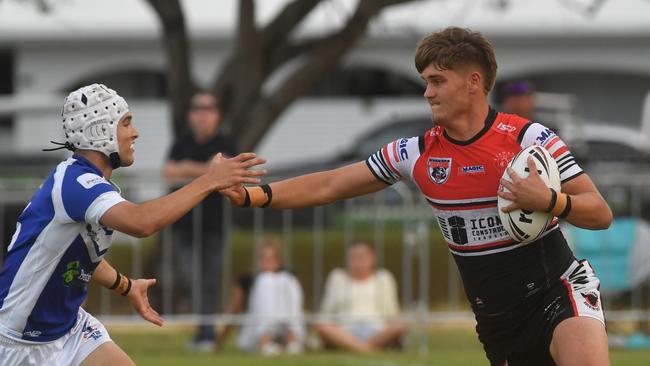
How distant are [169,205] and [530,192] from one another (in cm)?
164

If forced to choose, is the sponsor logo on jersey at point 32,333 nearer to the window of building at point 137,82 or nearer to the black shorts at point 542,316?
the black shorts at point 542,316

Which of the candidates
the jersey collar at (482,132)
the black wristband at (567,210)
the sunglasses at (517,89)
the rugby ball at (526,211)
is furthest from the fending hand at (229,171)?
the sunglasses at (517,89)

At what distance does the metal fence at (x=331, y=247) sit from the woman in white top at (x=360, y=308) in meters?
0.19

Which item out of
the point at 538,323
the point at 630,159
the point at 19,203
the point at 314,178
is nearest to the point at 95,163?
the point at 314,178

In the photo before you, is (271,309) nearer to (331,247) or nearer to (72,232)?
(331,247)

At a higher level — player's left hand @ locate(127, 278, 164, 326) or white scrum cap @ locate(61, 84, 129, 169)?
white scrum cap @ locate(61, 84, 129, 169)

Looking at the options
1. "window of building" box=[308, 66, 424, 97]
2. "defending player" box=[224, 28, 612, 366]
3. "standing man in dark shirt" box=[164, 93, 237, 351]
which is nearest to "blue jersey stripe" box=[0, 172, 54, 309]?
"defending player" box=[224, 28, 612, 366]

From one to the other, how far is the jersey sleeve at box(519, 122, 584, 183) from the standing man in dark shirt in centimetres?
648

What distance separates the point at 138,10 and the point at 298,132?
15.2 ft

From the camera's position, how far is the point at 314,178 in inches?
284

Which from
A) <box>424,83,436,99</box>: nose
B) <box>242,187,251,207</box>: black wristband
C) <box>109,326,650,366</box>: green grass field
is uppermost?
<box>424,83,436,99</box>: nose

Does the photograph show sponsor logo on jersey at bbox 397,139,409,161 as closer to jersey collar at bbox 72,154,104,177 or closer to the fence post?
jersey collar at bbox 72,154,104,177

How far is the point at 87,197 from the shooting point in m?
6.44

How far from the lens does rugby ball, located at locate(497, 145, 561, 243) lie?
20.9 feet
